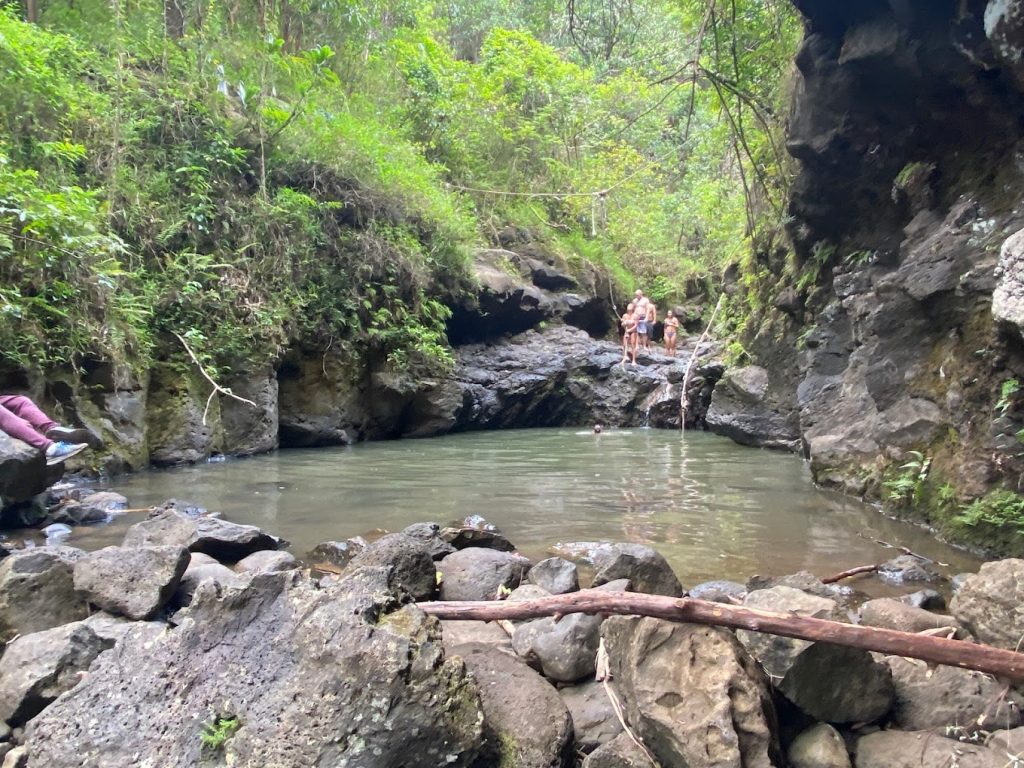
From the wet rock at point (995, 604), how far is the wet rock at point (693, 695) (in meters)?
0.98

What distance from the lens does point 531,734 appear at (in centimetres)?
238

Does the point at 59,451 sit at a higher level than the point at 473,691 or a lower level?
higher

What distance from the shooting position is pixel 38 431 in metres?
6.26

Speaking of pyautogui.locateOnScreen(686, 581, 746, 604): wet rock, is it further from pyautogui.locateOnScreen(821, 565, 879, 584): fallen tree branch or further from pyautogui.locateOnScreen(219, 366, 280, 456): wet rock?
pyautogui.locateOnScreen(219, 366, 280, 456): wet rock

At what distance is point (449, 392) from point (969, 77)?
10132 mm

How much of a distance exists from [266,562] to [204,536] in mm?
602

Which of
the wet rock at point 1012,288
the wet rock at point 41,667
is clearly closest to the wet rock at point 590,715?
the wet rock at point 41,667

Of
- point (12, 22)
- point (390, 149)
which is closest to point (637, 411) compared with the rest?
point (390, 149)

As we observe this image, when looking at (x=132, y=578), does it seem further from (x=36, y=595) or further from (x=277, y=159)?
(x=277, y=159)

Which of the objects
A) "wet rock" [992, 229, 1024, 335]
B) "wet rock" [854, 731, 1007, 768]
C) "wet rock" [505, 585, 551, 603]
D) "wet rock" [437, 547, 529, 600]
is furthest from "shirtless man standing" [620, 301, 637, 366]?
"wet rock" [854, 731, 1007, 768]

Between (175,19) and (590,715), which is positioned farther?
(175,19)

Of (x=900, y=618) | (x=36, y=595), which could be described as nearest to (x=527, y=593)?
(x=900, y=618)

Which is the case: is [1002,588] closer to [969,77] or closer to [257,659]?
[257,659]

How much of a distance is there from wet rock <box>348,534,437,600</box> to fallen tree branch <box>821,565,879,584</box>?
2.31 metres
